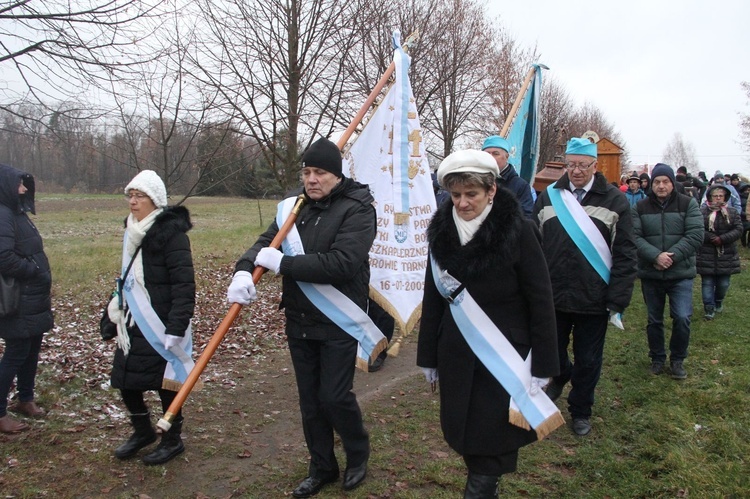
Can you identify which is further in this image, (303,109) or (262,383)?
(303,109)

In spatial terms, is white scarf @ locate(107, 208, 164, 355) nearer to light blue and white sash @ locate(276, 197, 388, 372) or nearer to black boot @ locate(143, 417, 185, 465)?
black boot @ locate(143, 417, 185, 465)

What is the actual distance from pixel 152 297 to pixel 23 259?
4.39 feet

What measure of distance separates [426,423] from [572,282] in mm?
1699

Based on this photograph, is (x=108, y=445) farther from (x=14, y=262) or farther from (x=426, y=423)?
(x=426, y=423)

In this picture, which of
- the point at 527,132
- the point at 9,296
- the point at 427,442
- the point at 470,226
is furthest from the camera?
the point at 527,132

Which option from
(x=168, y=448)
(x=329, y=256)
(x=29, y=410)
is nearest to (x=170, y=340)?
(x=168, y=448)

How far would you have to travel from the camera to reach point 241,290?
11.7ft

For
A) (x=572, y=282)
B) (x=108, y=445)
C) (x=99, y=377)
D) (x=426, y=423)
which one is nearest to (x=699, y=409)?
(x=572, y=282)

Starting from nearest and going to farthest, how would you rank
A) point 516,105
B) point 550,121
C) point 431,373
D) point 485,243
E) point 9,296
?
point 485,243 < point 431,373 < point 9,296 < point 516,105 < point 550,121

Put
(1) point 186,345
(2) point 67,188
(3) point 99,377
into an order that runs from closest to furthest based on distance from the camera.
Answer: (1) point 186,345 < (3) point 99,377 < (2) point 67,188

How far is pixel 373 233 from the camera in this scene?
3781mm

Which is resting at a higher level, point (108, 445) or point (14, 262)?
point (14, 262)

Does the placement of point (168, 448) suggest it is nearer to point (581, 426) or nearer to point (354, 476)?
point (354, 476)

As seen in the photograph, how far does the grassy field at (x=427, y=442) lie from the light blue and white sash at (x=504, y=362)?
A: 121 cm
